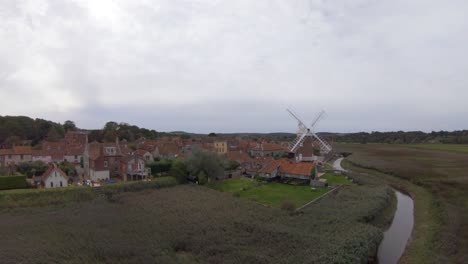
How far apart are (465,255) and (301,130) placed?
163 feet

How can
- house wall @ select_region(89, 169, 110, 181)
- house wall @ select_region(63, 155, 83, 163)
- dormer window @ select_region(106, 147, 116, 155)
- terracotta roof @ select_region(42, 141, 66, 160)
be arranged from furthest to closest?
house wall @ select_region(63, 155, 83, 163)
terracotta roof @ select_region(42, 141, 66, 160)
dormer window @ select_region(106, 147, 116, 155)
house wall @ select_region(89, 169, 110, 181)

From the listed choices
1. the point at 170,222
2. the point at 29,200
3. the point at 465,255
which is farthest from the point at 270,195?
the point at 29,200

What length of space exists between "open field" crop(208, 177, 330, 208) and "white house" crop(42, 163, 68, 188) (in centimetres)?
1660

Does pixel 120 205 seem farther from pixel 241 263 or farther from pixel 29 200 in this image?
pixel 241 263

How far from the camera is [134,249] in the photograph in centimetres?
1627

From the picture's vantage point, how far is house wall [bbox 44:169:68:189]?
30.8 m

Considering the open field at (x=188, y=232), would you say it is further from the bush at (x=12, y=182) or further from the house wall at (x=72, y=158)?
the house wall at (x=72, y=158)

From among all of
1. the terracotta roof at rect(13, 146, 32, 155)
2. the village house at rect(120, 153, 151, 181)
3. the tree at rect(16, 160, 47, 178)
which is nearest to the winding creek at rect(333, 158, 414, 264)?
the village house at rect(120, 153, 151, 181)

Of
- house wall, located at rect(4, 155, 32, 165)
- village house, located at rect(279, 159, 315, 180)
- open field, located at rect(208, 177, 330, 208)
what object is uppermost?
house wall, located at rect(4, 155, 32, 165)

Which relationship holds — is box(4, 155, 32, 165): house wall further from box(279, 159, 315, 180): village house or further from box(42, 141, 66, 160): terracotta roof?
box(279, 159, 315, 180): village house

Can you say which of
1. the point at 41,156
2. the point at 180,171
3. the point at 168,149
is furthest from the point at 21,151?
the point at 180,171

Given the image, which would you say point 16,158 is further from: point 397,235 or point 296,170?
point 397,235

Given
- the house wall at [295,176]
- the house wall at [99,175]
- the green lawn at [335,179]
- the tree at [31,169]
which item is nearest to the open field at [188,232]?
the house wall at [295,176]

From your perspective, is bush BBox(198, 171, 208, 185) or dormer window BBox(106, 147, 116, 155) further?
dormer window BBox(106, 147, 116, 155)
